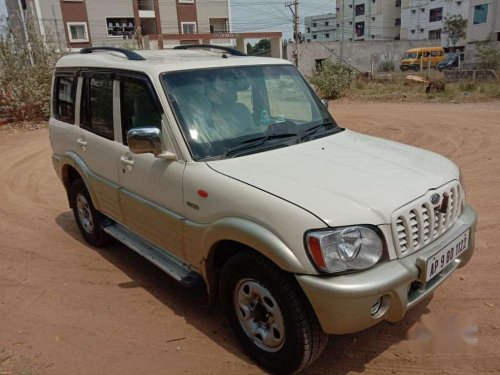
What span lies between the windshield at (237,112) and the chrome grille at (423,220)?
1134 mm

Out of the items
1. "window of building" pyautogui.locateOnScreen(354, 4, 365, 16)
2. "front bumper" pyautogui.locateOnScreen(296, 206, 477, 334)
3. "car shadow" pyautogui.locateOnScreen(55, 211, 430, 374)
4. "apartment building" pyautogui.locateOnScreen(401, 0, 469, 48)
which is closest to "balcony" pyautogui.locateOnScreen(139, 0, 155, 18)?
"apartment building" pyautogui.locateOnScreen(401, 0, 469, 48)

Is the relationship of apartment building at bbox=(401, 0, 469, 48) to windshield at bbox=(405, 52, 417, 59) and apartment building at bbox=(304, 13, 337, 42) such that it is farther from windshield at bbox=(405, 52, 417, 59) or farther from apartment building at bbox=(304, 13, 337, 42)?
apartment building at bbox=(304, 13, 337, 42)

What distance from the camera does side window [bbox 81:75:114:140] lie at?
13.3 feet

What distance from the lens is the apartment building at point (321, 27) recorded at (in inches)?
3917

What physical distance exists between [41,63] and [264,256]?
49.2 feet

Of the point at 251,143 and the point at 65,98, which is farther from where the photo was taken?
the point at 65,98

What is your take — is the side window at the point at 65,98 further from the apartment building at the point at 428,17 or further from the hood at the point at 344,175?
the apartment building at the point at 428,17

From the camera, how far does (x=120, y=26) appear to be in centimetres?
4369

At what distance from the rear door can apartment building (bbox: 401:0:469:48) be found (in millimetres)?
67673

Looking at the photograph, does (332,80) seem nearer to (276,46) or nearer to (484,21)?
(276,46)

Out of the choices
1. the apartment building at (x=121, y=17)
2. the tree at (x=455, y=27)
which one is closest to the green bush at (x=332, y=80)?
the apartment building at (x=121, y=17)

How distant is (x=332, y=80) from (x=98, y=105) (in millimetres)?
14603

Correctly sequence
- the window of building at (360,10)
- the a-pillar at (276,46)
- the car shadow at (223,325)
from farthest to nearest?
the window of building at (360,10) < the a-pillar at (276,46) < the car shadow at (223,325)

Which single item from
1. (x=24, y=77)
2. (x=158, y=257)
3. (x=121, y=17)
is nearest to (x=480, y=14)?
(x=121, y=17)
